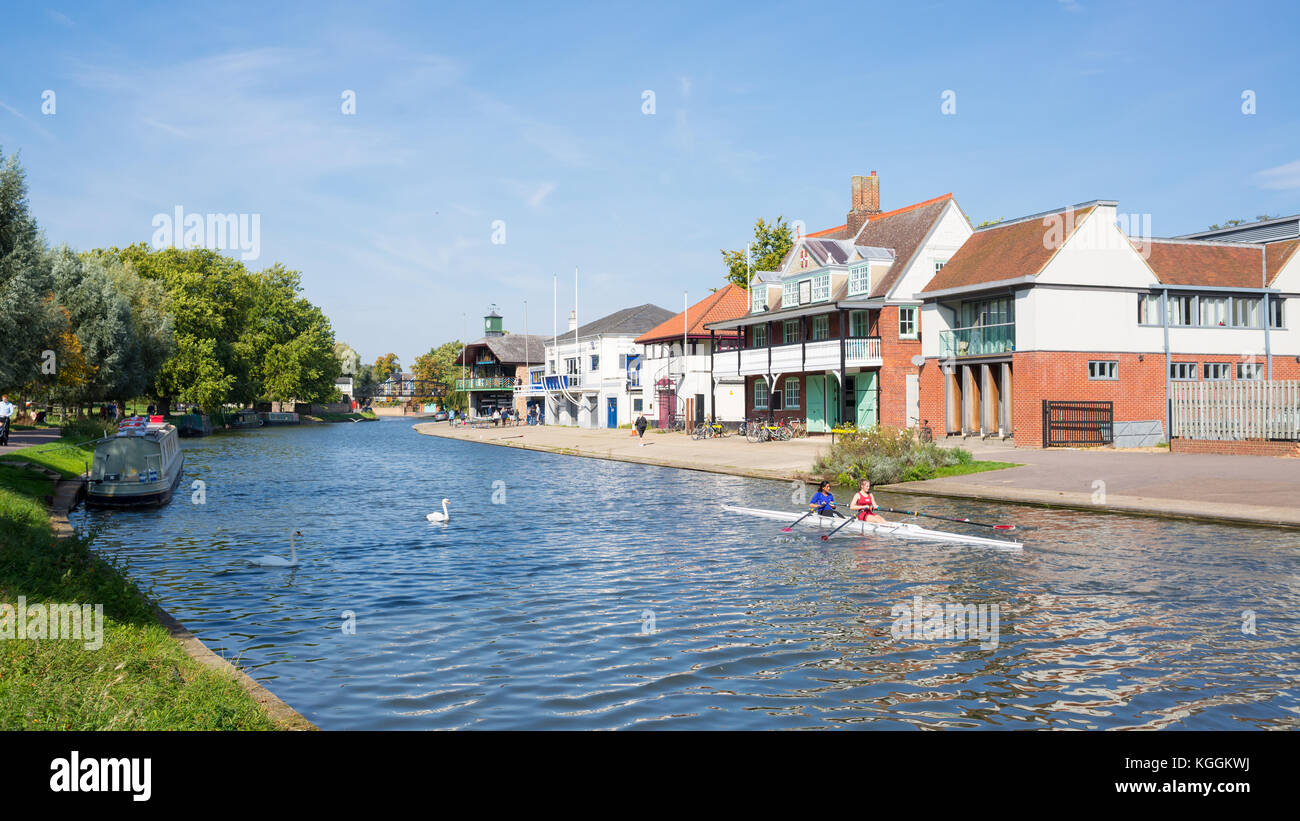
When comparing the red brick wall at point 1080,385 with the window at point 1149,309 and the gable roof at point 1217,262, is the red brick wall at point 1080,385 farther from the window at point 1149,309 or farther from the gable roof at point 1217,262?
the gable roof at point 1217,262

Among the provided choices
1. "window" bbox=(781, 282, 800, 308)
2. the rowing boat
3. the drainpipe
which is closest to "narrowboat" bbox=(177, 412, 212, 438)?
"window" bbox=(781, 282, 800, 308)

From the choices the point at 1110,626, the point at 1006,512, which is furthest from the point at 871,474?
the point at 1110,626

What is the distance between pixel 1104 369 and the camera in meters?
39.3

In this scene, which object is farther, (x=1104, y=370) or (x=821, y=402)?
(x=821, y=402)

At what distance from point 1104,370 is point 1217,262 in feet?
28.4

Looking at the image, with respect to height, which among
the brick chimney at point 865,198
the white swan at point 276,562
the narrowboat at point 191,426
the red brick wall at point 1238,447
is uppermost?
the brick chimney at point 865,198

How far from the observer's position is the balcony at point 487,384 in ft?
378

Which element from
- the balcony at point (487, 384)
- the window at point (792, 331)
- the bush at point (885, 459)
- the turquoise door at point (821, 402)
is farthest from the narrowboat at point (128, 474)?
the balcony at point (487, 384)

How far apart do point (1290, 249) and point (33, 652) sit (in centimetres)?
4822

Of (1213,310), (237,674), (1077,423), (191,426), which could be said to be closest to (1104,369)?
(1077,423)

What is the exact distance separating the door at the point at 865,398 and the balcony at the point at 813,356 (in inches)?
47.1

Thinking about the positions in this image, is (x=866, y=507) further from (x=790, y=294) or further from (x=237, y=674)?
(x=790, y=294)

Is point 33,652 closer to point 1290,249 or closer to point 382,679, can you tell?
point 382,679

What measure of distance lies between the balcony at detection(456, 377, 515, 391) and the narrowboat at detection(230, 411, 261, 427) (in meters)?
24.6
